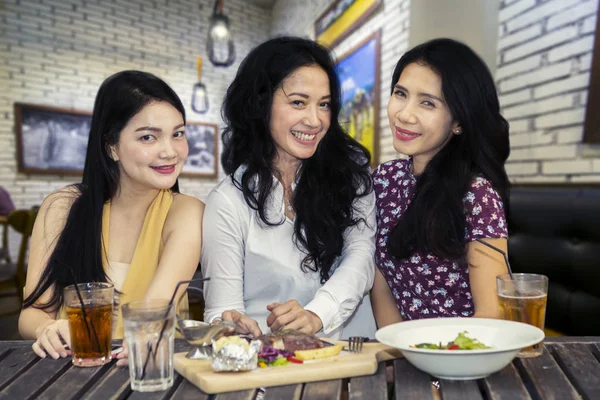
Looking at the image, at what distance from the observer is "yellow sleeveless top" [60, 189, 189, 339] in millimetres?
1583

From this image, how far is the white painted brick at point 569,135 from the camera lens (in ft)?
7.85

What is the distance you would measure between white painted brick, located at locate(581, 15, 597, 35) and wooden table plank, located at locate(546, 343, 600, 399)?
1784mm

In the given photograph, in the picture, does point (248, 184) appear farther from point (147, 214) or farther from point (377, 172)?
point (377, 172)

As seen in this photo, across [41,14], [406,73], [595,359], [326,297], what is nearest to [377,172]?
[406,73]

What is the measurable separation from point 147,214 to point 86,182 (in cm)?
22

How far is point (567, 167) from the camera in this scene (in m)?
2.46

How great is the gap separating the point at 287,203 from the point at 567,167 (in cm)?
153

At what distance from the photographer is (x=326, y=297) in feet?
4.95

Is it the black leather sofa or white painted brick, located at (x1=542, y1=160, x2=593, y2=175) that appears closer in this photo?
the black leather sofa

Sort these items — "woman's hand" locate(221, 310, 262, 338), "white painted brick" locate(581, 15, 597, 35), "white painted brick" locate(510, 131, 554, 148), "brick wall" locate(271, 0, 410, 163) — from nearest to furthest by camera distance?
"woman's hand" locate(221, 310, 262, 338) → "white painted brick" locate(581, 15, 597, 35) → "white painted brick" locate(510, 131, 554, 148) → "brick wall" locate(271, 0, 410, 163)

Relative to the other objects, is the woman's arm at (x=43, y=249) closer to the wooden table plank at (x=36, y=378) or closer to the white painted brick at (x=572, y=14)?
the wooden table plank at (x=36, y=378)

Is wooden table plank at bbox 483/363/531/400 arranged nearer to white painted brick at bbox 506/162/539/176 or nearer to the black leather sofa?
the black leather sofa

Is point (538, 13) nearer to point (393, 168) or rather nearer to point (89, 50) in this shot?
point (393, 168)

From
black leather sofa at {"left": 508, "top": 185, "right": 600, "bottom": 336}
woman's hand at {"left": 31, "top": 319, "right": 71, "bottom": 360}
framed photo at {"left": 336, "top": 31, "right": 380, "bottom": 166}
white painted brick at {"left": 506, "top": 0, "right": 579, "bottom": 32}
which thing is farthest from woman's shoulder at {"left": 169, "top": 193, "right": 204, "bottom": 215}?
framed photo at {"left": 336, "top": 31, "right": 380, "bottom": 166}
